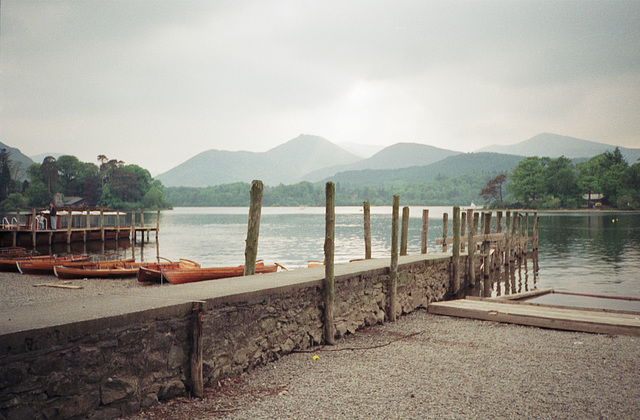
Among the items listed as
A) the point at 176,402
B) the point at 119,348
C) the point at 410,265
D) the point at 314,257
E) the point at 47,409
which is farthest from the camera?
the point at 314,257

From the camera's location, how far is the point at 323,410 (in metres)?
5.41

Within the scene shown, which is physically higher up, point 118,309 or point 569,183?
point 569,183

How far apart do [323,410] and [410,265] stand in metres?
6.37

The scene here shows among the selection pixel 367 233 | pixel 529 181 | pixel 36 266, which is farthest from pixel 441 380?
pixel 529 181

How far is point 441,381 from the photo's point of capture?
643cm

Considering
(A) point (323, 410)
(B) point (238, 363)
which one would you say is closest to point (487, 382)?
(A) point (323, 410)

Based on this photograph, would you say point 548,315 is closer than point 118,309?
No

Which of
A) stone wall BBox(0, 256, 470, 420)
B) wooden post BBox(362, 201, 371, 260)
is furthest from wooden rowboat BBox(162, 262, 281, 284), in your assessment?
stone wall BBox(0, 256, 470, 420)

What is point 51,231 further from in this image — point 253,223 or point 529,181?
point 529,181

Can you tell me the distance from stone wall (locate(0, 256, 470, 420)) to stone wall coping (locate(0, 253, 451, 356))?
0.02 metres

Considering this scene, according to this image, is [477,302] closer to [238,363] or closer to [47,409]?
[238,363]

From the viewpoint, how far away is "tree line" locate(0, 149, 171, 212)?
115m

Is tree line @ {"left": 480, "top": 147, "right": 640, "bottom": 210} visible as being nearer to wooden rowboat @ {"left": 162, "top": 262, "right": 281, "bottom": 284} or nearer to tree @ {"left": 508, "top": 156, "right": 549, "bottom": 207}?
tree @ {"left": 508, "top": 156, "right": 549, "bottom": 207}

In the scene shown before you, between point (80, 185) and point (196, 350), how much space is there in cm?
14351
